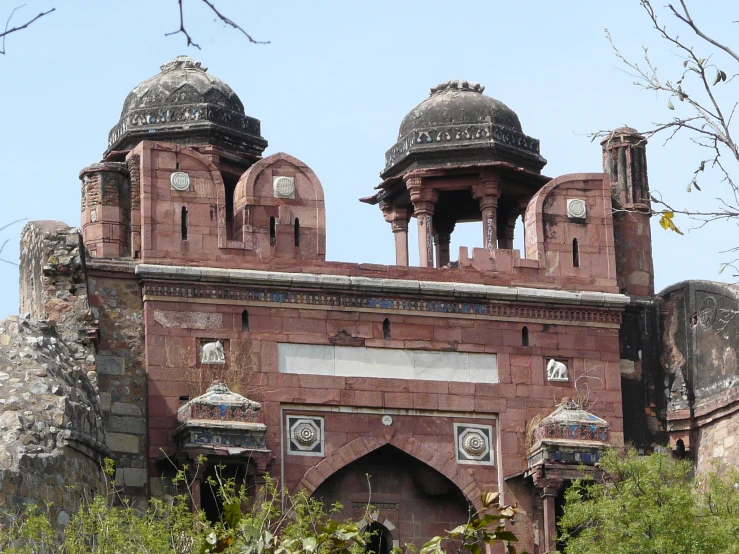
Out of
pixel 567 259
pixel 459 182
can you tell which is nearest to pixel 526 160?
pixel 459 182

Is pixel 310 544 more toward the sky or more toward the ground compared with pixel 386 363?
more toward the ground

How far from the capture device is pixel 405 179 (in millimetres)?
25375

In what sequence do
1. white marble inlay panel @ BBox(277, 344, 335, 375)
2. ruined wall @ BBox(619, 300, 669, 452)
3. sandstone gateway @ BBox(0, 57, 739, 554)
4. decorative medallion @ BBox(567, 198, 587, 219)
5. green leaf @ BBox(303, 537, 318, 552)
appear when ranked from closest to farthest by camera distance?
green leaf @ BBox(303, 537, 318, 552), sandstone gateway @ BBox(0, 57, 739, 554), white marble inlay panel @ BBox(277, 344, 335, 375), ruined wall @ BBox(619, 300, 669, 452), decorative medallion @ BBox(567, 198, 587, 219)

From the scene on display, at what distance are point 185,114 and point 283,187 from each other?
2.93 m

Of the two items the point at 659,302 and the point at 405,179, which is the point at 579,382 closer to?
the point at 659,302

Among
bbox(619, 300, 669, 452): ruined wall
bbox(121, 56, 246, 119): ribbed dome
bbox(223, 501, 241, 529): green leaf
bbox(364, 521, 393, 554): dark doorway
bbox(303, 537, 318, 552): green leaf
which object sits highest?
bbox(121, 56, 246, 119): ribbed dome

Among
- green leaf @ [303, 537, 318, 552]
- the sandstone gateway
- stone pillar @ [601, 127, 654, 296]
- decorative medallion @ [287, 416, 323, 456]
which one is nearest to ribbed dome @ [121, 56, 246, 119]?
the sandstone gateway

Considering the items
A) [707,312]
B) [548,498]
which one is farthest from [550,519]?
[707,312]

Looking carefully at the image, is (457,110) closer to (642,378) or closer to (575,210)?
(575,210)

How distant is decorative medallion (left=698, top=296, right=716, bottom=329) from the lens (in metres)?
23.3

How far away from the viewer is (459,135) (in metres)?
25.3

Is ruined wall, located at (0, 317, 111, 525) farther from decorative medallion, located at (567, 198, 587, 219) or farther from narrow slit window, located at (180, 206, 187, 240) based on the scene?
decorative medallion, located at (567, 198, 587, 219)

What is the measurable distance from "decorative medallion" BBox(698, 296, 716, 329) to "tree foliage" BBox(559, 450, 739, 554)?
3.13 m

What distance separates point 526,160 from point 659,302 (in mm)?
2893
